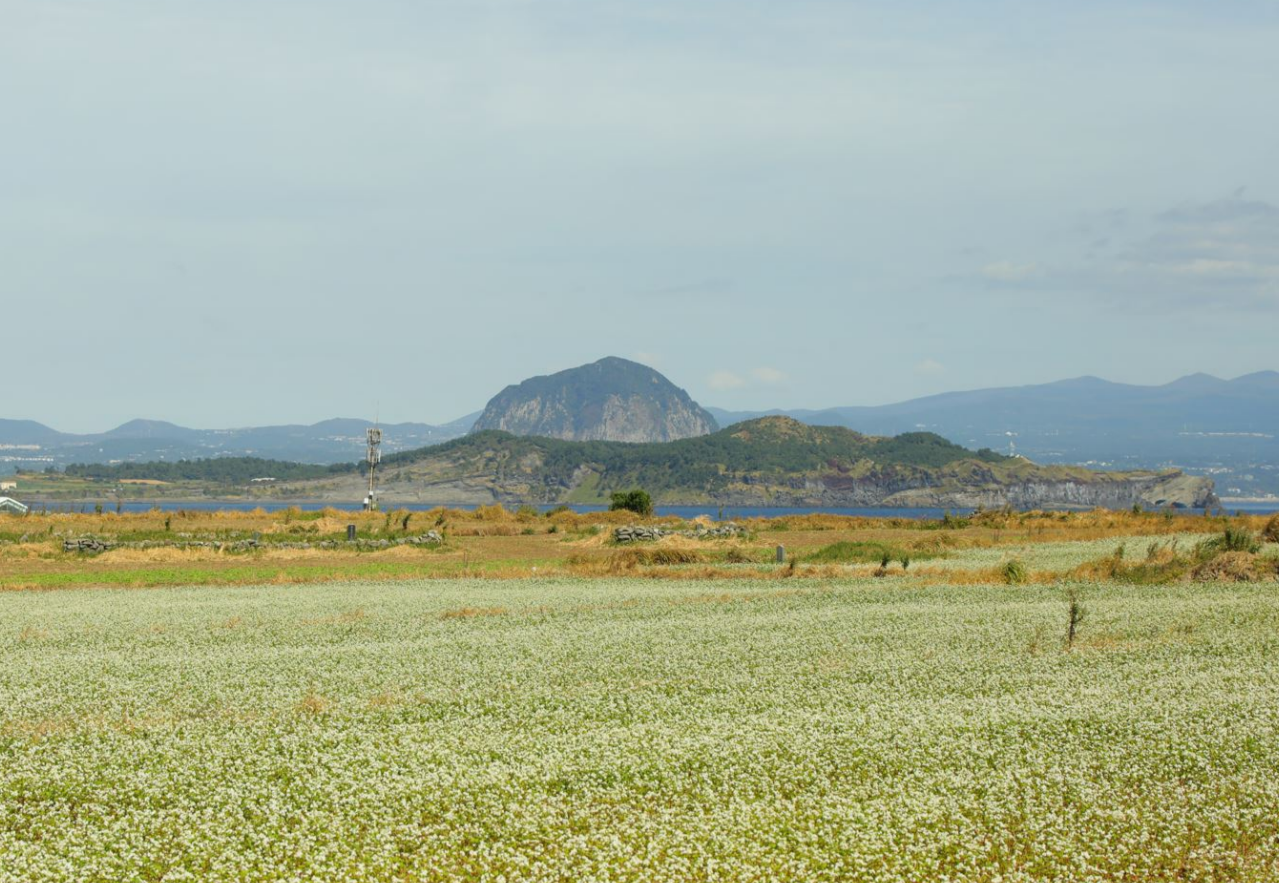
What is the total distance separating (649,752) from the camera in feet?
53.9

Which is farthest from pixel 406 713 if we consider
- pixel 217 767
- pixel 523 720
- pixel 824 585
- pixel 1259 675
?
pixel 824 585

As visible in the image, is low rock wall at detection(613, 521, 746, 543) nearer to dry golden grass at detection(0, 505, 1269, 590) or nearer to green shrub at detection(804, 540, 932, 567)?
dry golden grass at detection(0, 505, 1269, 590)

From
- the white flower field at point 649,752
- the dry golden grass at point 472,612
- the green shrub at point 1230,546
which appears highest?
the green shrub at point 1230,546

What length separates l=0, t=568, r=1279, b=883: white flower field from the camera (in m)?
12.7

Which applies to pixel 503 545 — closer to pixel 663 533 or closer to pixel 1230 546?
pixel 663 533

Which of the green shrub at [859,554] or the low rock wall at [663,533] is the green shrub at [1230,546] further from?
the low rock wall at [663,533]

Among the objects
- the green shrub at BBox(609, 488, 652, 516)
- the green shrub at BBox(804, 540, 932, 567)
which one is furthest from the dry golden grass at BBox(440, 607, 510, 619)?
the green shrub at BBox(609, 488, 652, 516)

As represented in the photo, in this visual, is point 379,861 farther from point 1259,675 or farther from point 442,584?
point 442,584

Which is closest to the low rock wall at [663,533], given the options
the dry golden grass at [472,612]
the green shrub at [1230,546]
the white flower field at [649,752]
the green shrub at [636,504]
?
the green shrub at [636,504]

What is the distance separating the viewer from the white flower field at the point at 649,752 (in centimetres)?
1271

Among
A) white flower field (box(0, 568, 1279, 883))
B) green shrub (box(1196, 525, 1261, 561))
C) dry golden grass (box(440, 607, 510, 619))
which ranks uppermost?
green shrub (box(1196, 525, 1261, 561))

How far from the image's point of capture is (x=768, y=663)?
24344 mm

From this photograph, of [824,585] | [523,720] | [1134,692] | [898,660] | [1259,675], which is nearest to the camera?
[523,720]

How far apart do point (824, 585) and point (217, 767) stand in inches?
1124
